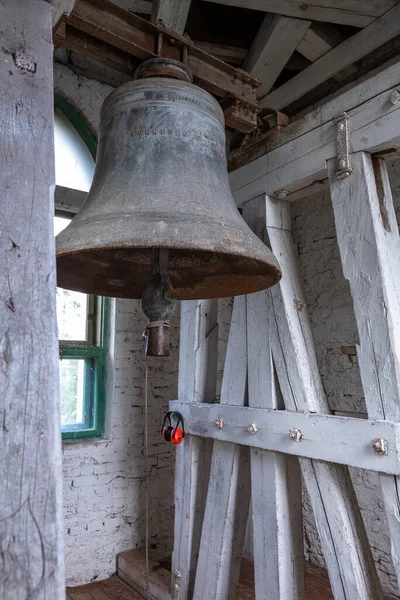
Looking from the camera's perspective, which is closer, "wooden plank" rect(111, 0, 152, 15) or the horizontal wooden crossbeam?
the horizontal wooden crossbeam

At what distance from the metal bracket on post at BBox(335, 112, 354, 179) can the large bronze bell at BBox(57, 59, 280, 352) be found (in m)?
0.37

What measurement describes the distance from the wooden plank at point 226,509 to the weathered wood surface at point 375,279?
516mm

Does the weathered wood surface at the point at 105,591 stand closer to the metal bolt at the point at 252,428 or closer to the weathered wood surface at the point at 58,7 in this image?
the metal bolt at the point at 252,428

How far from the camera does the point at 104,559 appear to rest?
261 centimetres

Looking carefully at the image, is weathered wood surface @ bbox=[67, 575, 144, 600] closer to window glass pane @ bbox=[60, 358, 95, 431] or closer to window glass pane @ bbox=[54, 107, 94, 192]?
window glass pane @ bbox=[60, 358, 95, 431]

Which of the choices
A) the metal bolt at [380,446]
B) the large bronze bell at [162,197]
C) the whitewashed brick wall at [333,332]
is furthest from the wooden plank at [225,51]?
the metal bolt at [380,446]

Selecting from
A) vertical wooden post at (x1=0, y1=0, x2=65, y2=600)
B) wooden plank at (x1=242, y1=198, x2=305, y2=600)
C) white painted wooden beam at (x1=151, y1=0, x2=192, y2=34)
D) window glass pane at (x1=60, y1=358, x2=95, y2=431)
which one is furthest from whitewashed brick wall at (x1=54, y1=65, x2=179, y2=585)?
vertical wooden post at (x1=0, y1=0, x2=65, y2=600)

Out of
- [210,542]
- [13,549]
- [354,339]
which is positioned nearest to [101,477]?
[210,542]

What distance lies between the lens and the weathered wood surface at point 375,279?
130cm

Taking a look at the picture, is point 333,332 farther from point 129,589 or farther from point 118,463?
point 129,589

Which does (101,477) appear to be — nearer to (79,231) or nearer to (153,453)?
(153,453)

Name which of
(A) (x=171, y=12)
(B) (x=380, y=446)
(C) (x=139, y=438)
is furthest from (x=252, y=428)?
(A) (x=171, y=12)

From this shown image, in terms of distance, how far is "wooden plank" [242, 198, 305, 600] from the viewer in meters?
1.56

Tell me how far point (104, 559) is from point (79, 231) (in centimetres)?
216
